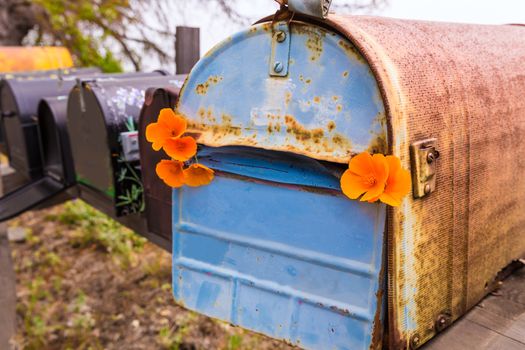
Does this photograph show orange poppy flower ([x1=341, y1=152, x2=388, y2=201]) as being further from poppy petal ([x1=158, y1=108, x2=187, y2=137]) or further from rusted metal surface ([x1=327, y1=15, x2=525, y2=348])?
poppy petal ([x1=158, y1=108, x2=187, y2=137])

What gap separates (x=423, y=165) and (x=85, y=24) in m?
6.49

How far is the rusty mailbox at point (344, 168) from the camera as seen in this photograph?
1074 mm

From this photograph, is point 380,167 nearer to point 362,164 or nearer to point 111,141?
point 362,164

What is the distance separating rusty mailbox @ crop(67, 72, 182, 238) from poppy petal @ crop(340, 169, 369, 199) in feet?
4.08

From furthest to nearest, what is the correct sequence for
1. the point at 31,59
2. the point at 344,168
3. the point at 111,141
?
the point at 31,59, the point at 111,141, the point at 344,168

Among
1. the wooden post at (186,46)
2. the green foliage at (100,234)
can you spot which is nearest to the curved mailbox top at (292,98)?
the wooden post at (186,46)

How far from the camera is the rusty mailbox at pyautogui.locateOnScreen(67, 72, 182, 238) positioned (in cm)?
212

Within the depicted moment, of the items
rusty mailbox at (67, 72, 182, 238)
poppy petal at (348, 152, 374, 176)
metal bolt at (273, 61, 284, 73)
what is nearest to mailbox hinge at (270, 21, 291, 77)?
metal bolt at (273, 61, 284, 73)

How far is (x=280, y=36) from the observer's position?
1.17 meters

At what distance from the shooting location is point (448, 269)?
1183mm

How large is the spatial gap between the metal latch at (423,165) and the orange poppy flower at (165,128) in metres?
0.63

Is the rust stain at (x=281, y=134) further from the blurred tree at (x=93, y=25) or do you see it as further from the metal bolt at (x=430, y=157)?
the blurred tree at (x=93, y=25)

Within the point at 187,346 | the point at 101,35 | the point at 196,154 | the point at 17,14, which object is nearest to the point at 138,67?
the point at 101,35

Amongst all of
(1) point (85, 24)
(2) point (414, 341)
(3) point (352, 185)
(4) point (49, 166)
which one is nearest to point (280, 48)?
(3) point (352, 185)
